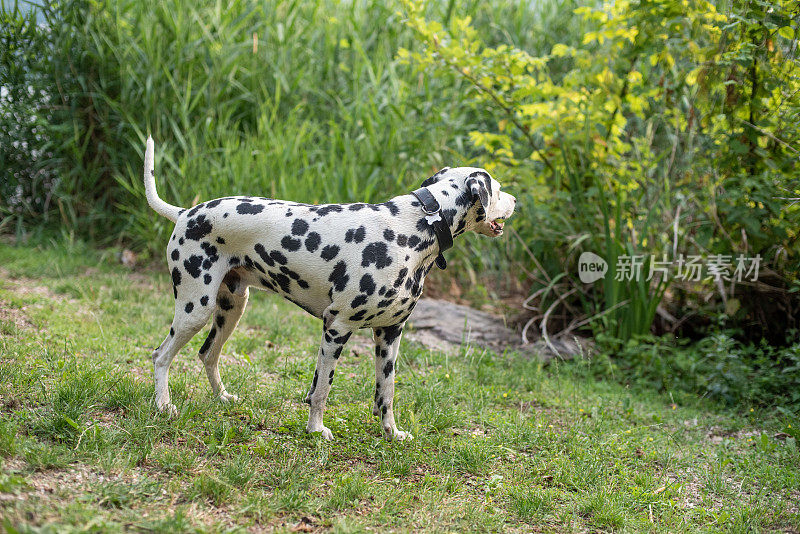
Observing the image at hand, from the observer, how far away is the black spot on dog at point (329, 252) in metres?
3.53

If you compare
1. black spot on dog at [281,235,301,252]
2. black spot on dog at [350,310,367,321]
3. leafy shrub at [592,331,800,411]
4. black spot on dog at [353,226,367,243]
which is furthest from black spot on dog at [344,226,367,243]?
leafy shrub at [592,331,800,411]

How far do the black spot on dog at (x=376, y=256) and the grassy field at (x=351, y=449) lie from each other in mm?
1053

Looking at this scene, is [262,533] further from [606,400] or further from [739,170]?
[739,170]

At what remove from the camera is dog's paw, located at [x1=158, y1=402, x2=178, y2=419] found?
3676 mm

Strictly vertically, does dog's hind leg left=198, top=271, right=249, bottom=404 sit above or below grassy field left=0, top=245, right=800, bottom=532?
above

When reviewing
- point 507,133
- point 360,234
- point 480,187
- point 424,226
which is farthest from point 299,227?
point 507,133

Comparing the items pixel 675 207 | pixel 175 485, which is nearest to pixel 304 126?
pixel 675 207

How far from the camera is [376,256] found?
349 centimetres

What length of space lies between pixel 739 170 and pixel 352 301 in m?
4.08

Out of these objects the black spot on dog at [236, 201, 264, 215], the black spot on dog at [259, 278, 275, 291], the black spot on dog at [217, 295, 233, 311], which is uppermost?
the black spot on dog at [236, 201, 264, 215]

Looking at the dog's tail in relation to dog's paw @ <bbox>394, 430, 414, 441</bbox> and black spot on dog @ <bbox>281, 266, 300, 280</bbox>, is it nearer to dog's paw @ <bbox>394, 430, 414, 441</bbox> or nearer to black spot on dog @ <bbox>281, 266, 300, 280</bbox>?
black spot on dog @ <bbox>281, 266, 300, 280</bbox>

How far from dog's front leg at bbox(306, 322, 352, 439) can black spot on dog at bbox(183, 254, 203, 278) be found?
2.57 ft

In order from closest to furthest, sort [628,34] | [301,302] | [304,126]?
[301,302] → [628,34] → [304,126]

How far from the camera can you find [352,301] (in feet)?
11.5
